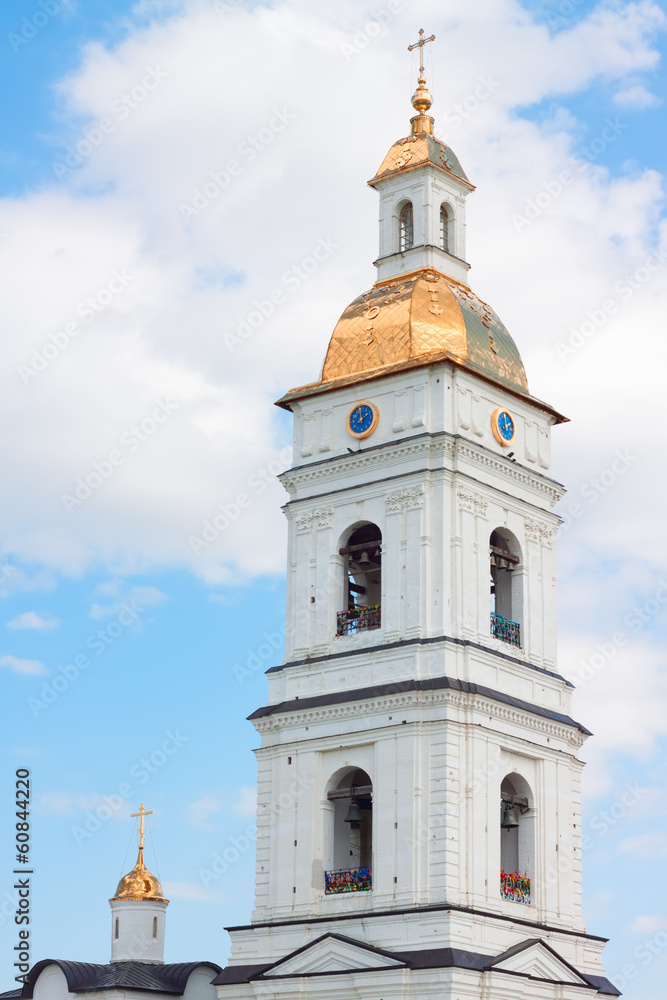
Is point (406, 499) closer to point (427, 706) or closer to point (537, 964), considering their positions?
point (427, 706)

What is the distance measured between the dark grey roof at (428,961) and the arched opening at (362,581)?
7.33 metres

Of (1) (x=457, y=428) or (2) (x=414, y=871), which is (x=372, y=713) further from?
(1) (x=457, y=428)

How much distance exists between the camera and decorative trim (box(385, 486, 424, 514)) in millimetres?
43906

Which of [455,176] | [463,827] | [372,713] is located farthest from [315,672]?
[455,176]

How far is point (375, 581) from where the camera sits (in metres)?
47.0

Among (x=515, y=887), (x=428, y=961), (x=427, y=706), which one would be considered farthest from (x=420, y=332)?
(x=428, y=961)

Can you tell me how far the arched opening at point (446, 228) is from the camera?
4900 centimetres

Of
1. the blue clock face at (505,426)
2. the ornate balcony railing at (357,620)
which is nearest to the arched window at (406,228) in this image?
the blue clock face at (505,426)

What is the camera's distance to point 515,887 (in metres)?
42.8

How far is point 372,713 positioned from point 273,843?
3931mm

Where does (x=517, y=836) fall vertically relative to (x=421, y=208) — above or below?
below

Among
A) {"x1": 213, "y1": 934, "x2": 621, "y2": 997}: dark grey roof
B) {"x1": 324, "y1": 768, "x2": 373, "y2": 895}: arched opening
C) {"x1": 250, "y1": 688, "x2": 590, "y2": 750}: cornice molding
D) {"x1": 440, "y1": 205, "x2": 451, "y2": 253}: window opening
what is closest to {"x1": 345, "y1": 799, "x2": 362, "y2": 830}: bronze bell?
{"x1": 324, "y1": 768, "x2": 373, "y2": 895}: arched opening

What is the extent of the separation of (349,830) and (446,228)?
51.6 feet

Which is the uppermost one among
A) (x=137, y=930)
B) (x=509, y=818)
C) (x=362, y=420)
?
(x=362, y=420)
